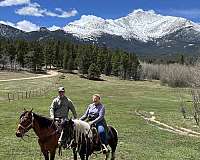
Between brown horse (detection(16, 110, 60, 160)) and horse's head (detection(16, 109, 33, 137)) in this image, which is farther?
brown horse (detection(16, 110, 60, 160))

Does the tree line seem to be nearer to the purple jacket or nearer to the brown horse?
the purple jacket

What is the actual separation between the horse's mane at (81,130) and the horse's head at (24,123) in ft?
5.88

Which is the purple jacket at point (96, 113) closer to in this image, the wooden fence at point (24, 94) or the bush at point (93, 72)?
the wooden fence at point (24, 94)

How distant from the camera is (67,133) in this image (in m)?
17.2

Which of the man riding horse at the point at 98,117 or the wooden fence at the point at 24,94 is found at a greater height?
the man riding horse at the point at 98,117

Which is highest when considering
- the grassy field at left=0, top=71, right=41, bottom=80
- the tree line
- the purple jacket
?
the purple jacket

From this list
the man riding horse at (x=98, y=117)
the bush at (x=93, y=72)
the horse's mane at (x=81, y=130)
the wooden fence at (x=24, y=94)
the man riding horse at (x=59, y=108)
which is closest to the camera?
the horse's mane at (x=81, y=130)

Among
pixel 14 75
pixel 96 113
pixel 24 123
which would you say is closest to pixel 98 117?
pixel 96 113

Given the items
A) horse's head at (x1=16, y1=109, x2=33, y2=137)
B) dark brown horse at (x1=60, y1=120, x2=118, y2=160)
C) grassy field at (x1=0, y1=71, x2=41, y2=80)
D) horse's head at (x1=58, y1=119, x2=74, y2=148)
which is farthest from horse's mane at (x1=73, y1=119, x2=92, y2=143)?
grassy field at (x1=0, y1=71, x2=41, y2=80)

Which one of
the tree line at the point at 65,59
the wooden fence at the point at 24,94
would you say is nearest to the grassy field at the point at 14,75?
the tree line at the point at 65,59

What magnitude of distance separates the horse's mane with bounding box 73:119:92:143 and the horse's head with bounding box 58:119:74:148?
21cm

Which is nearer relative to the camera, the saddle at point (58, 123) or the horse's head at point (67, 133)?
the horse's head at point (67, 133)

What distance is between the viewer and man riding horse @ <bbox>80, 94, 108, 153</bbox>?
17875mm

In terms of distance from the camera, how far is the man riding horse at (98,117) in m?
17.9
